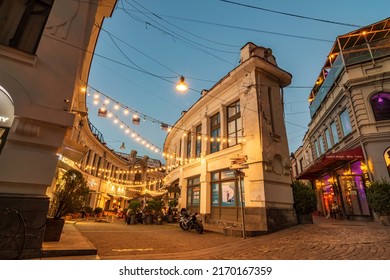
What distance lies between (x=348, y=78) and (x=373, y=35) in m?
4.44

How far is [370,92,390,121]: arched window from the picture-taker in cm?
1310

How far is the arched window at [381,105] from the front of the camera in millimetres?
13097

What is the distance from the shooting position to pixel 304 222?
10.6 m

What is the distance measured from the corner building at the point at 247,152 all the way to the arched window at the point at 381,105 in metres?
6.42

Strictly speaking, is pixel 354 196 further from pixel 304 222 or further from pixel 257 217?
pixel 257 217

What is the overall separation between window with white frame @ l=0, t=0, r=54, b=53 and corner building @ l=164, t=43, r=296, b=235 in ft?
28.1

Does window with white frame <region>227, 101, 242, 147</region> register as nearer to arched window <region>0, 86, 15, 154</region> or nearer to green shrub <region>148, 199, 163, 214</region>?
green shrub <region>148, 199, 163, 214</region>

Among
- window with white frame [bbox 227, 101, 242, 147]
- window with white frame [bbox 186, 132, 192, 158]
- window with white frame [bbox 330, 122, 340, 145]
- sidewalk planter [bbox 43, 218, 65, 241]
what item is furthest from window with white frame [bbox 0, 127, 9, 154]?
window with white frame [bbox 330, 122, 340, 145]

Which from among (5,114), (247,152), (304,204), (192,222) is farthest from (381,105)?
(5,114)

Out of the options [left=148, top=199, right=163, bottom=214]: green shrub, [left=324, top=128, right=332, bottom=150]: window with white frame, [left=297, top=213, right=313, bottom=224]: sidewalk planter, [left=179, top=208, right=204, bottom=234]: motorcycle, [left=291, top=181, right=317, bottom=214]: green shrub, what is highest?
[left=324, top=128, right=332, bottom=150]: window with white frame

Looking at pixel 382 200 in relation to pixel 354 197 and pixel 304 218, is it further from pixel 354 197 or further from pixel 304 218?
pixel 354 197

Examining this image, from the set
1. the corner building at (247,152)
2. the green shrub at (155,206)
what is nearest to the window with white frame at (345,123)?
the corner building at (247,152)

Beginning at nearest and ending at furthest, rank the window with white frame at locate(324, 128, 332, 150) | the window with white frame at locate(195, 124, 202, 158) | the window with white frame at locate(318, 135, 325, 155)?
the window with white frame at locate(195, 124, 202, 158) < the window with white frame at locate(324, 128, 332, 150) < the window with white frame at locate(318, 135, 325, 155)
